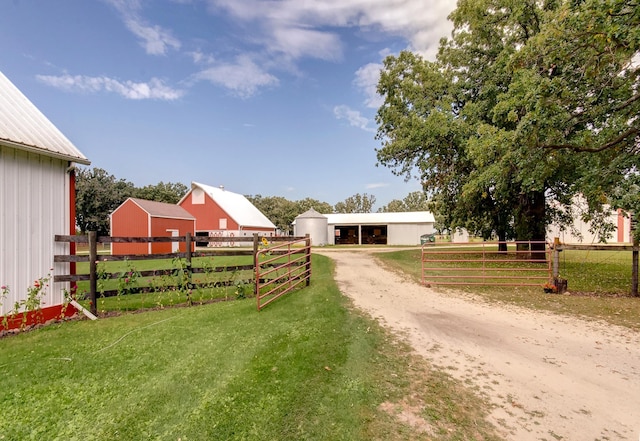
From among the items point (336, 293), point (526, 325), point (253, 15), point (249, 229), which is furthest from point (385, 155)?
point (249, 229)

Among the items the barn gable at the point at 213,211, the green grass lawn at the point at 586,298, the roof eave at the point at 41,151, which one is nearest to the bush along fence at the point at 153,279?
the roof eave at the point at 41,151

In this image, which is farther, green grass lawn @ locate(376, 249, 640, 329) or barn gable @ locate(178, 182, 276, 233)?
barn gable @ locate(178, 182, 276, 233)

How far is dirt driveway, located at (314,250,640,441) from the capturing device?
2.75m

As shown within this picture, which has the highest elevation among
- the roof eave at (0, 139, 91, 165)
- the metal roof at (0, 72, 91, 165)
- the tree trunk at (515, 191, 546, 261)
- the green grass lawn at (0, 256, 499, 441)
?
the metal roof at (0, 72, 91, 165)

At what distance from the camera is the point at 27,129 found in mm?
5496

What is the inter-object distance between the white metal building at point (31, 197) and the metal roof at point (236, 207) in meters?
24.5

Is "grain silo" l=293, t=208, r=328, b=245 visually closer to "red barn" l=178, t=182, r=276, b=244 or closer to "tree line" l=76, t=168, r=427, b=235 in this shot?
"red barn" l=178, t=182, r=276, b=244

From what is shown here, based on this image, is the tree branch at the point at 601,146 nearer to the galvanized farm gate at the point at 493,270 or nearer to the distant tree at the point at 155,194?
the galvanized farm gate at the point at 493,270

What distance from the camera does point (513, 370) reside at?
377cm

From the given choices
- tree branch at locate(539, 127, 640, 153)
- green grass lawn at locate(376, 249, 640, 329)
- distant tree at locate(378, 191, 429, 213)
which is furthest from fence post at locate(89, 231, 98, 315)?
distant tree at locate(378, 191, 429, 213)

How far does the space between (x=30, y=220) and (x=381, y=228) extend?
3832 cm

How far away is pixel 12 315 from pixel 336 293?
249 inches

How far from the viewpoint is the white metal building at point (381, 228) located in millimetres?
35938

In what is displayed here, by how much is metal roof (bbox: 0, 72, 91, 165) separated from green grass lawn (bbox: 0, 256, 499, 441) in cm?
319
